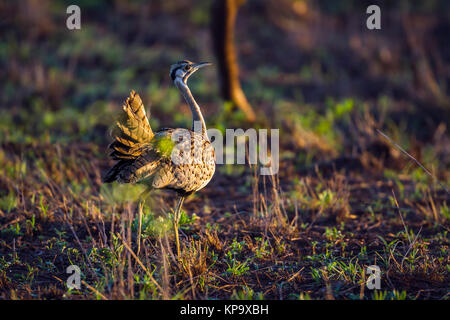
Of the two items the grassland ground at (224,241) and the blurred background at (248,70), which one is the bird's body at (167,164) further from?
the blurred background at (248,70)

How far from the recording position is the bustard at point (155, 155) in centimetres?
411

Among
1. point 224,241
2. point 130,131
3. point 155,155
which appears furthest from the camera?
point 224,241

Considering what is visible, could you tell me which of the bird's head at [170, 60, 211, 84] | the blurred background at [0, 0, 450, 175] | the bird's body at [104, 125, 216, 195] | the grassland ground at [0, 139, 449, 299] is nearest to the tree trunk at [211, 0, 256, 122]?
the blurred background at [0, 0, 450, 175]

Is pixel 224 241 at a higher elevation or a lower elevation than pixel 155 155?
lower

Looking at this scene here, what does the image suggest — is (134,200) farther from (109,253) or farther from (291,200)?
(291,200)

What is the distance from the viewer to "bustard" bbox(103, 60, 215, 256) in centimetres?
411

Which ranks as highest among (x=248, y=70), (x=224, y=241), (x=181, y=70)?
(x=248, y=70)


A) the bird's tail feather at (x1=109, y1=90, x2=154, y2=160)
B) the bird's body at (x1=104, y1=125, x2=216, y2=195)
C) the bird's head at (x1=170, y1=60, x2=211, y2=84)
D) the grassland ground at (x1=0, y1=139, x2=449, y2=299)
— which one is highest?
the bird's head at (x1=170, y1=60, x2=211, y2=84)

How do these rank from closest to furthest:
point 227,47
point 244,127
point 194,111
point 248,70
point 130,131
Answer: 1. point 130,131
2. point 194,111
3. point 244,127
4. point 227,47
5. point 248,70

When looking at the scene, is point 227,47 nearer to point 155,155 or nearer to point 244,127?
point 244,127

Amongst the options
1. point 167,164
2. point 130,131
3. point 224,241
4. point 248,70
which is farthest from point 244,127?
point 130,131

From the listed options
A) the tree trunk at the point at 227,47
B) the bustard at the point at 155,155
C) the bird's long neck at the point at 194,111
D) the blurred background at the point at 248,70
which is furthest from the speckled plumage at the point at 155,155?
the tree trunk at the point at 227,47

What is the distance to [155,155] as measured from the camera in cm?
422

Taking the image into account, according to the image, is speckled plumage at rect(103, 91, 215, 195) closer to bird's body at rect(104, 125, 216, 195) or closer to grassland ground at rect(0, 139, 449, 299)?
bird's body at rect(104, 125, 216, 195)
